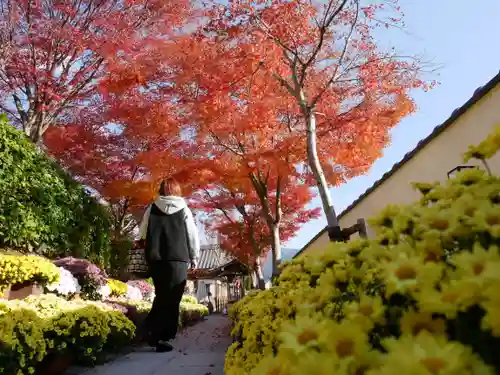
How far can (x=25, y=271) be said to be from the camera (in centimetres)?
473

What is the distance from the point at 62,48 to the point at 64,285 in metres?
5.17

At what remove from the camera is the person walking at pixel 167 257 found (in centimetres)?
456

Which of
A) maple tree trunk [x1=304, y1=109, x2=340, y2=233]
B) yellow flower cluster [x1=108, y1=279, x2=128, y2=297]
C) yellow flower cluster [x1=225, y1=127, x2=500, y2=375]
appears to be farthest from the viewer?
yellow flower cluster [x1=108, y1=279, x2=128, y2=297]

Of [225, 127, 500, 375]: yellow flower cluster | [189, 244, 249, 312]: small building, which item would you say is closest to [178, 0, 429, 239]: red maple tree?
[225, 127, 500, 375]: yellow flower cluster

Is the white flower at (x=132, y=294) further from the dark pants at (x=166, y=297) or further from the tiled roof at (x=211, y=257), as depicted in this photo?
the tiled roof at (x=211, y=257)

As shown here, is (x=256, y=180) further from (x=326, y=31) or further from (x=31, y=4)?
(x=31, y=4)

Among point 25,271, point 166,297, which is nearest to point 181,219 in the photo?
point 166,297

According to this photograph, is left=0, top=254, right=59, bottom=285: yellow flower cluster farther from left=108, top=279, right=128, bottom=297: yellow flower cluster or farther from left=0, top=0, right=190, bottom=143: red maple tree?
left=0, top=0, right=190, bottom=143: red maple tree

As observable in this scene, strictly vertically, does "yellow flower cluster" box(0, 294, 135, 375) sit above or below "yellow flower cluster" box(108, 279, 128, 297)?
below

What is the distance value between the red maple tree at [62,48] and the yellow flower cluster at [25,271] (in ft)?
14.9

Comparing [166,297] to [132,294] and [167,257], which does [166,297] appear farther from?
[132,294]

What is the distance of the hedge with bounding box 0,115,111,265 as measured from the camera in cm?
577

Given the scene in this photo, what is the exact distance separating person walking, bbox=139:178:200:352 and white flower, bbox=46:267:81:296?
131cm

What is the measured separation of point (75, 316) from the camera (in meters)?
3.42
